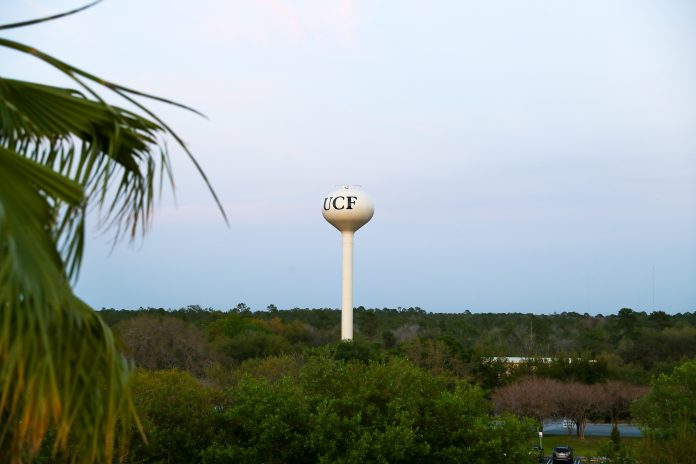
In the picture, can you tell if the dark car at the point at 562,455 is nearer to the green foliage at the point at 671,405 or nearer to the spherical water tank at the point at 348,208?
the green foliage at the point at 671,405

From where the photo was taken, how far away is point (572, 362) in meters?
71.4

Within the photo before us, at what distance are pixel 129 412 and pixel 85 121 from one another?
1440 millimetres

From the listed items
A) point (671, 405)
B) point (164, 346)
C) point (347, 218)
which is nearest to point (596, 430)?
point (347, 218)

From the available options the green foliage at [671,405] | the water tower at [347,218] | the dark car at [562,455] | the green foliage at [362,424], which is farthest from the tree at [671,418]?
the water tower at [347,218]

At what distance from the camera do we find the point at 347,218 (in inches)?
2653

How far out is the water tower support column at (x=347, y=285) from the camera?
6919cm

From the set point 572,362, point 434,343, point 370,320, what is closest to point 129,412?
point 434,343

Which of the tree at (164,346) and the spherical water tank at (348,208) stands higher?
the spherical water tank at (348,208)

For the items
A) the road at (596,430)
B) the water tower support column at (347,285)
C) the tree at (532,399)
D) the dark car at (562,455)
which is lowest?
the road at (596,430)

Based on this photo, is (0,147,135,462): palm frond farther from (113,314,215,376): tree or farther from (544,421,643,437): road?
(544,421,643,437): road

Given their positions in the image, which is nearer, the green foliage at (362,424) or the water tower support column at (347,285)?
the green foliage at (362,424)

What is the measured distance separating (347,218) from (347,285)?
5.33m

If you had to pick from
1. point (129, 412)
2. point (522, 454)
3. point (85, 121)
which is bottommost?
point (522, 454)

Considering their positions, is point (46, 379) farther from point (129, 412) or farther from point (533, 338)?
point (533, 338)
